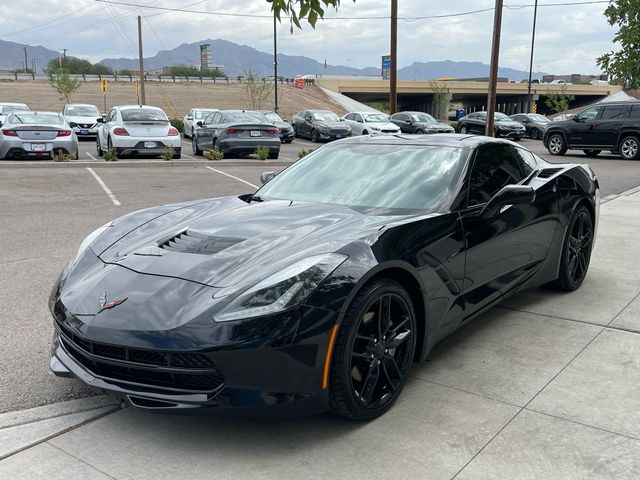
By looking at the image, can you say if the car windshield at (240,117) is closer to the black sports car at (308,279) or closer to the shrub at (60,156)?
the shrub at (60,156)

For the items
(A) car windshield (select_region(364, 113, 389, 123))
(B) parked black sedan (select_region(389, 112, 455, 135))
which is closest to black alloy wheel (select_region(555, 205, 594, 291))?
(A) car windshield (select_region(364, 113, 389, 123))

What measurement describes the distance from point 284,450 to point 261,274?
82 centimetres

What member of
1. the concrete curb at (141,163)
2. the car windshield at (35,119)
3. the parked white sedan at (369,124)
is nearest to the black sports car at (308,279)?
the concrete curb at (141,163)

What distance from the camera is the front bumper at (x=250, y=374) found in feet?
8.87

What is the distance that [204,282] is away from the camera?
9.70ft

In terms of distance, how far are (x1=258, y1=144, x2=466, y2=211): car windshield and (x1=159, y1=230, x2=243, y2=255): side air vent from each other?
0.87 meters

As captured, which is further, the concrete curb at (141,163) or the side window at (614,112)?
the side window at (614,112)

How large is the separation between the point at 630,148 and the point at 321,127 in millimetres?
13727

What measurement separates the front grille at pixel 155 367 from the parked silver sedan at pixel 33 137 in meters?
14.4

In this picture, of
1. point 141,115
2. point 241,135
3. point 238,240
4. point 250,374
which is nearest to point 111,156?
point 141,115

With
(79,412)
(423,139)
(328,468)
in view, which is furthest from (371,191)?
(79,412)

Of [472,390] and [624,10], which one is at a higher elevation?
[624,10]

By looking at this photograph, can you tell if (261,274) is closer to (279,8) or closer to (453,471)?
(453,471)

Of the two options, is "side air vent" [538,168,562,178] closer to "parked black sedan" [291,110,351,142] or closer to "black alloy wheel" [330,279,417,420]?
"black alloy wheel" [330,279,417,420]
